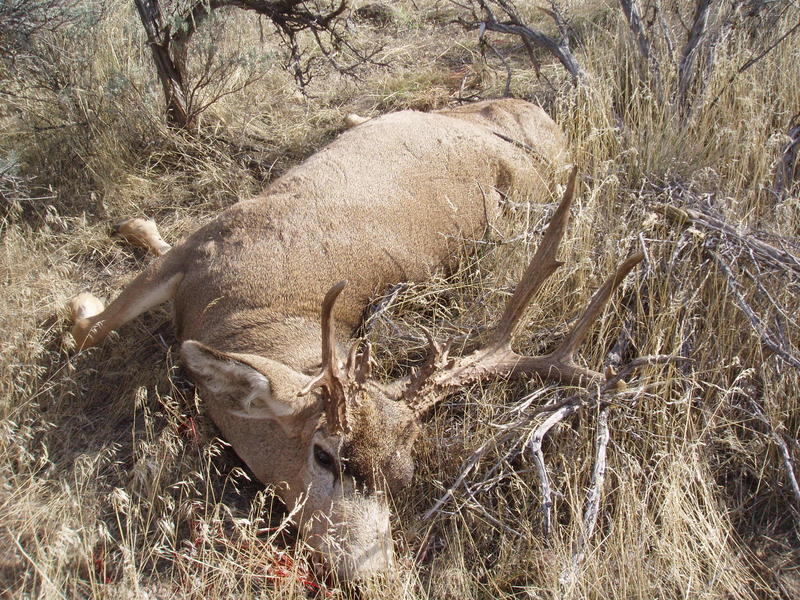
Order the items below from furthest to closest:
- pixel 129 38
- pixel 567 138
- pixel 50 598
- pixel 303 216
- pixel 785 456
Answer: pixel 129 38 < pixel 567 138 < pixel 303 216 < pixel 785 456 < pixel 50 598

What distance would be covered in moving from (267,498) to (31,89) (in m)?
3.99

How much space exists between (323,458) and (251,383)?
17.6 inches

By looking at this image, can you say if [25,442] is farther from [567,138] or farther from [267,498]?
[567,138]

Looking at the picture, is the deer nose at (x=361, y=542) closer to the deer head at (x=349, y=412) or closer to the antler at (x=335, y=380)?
Result: the deer head at (x=349, y=412)

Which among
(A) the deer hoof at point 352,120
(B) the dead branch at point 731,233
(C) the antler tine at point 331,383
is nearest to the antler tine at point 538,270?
(C) the antler tine at point 331,383

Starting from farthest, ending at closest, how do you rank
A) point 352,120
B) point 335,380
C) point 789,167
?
point 352,120, point 789,167, point 335,380

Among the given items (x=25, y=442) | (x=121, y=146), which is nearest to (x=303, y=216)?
(x=25, y=442)

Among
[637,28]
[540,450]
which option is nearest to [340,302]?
[540,450]

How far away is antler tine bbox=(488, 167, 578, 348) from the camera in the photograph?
9.84 ft

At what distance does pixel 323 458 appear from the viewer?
3043 millimetres

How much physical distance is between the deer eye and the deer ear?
160 mm

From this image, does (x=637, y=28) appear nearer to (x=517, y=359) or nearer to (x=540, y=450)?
(x=517, y=359)

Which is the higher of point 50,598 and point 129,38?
point 129,38

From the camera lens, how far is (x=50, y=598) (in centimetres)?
258
